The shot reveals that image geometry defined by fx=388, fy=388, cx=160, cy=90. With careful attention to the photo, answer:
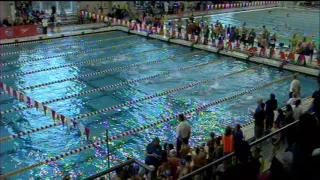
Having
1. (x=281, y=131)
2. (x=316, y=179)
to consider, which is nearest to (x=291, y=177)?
(x=316, y=179)

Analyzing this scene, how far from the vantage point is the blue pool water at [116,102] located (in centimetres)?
924

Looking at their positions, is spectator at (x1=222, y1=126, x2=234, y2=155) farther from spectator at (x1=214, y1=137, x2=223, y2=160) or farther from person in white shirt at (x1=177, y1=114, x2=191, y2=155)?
person in white shirt at (x1=177, y1=114, x2=191, y2=155)

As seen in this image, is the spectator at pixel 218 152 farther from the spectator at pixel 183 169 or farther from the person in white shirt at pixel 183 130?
the person in white shirt at pixel 183 130

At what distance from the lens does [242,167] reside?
4.94 m

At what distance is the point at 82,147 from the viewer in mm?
9516

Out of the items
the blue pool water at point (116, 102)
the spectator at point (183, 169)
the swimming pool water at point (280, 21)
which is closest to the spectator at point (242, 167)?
the spectator at point (183, 169)

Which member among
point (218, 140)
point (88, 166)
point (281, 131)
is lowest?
point (88, 166)

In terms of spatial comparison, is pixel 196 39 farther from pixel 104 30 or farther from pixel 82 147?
pixel 82 147

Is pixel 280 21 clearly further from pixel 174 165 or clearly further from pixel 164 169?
→ pixel 164 169

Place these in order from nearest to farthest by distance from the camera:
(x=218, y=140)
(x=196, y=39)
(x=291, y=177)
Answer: (x=291, y=177)
(x=218, y=140)
(x=196, y=39)

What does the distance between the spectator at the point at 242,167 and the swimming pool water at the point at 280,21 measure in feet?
56.3

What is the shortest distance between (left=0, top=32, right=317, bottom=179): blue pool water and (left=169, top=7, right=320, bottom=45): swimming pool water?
8.04 meters

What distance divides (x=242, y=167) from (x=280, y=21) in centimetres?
2679

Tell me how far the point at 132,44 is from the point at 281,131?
15.5 metres
